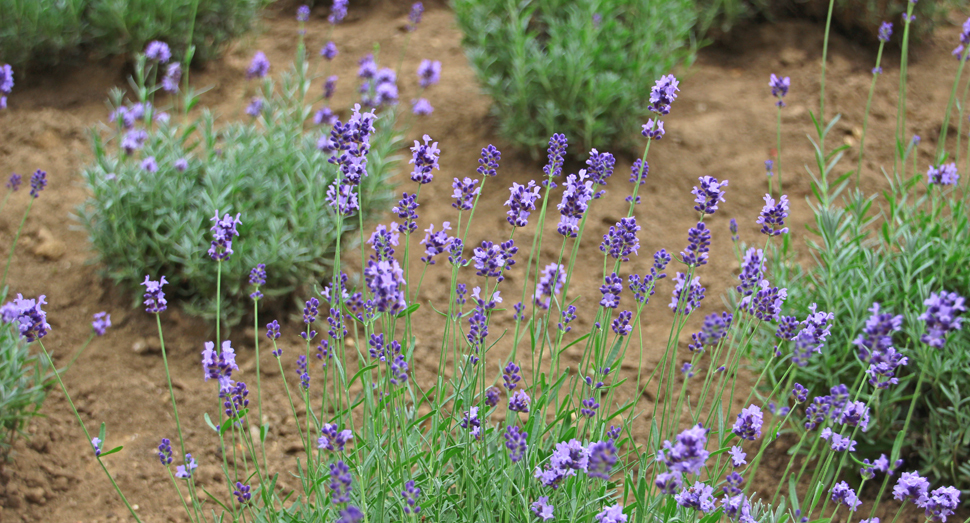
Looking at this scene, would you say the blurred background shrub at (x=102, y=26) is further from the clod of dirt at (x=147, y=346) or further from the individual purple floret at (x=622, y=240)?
the individual purple floret at (x=622, y=240)

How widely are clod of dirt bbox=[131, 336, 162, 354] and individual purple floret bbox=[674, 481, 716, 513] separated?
7.93ft

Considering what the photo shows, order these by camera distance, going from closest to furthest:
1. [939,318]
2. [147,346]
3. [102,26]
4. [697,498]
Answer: [939,318] → [697,498] → [147,346] → [102,26]

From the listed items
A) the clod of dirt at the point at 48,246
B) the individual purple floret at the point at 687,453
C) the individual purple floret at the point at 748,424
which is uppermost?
the individual purple floret at the point at 687,453

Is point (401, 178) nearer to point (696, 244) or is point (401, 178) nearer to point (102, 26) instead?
point (102, 26)

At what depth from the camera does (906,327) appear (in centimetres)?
272

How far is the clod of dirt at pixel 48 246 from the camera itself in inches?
146

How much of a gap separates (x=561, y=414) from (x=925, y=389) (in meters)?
1.48

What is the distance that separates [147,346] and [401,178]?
1689 millimetres

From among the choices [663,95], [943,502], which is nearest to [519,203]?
[663,95]

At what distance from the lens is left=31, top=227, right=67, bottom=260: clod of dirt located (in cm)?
371

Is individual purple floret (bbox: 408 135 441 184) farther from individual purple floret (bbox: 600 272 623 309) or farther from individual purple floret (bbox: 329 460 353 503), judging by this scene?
individual purple floret (bbox: 329 460 353 503)

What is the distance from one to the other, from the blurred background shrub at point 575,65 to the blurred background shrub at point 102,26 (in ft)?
5.51

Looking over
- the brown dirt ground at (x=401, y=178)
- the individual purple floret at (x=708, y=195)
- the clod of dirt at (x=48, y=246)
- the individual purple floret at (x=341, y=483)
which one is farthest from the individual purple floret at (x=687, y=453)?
the clod of dirt at (x=48, y=246)

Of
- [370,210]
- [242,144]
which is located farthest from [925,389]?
[242,144]
